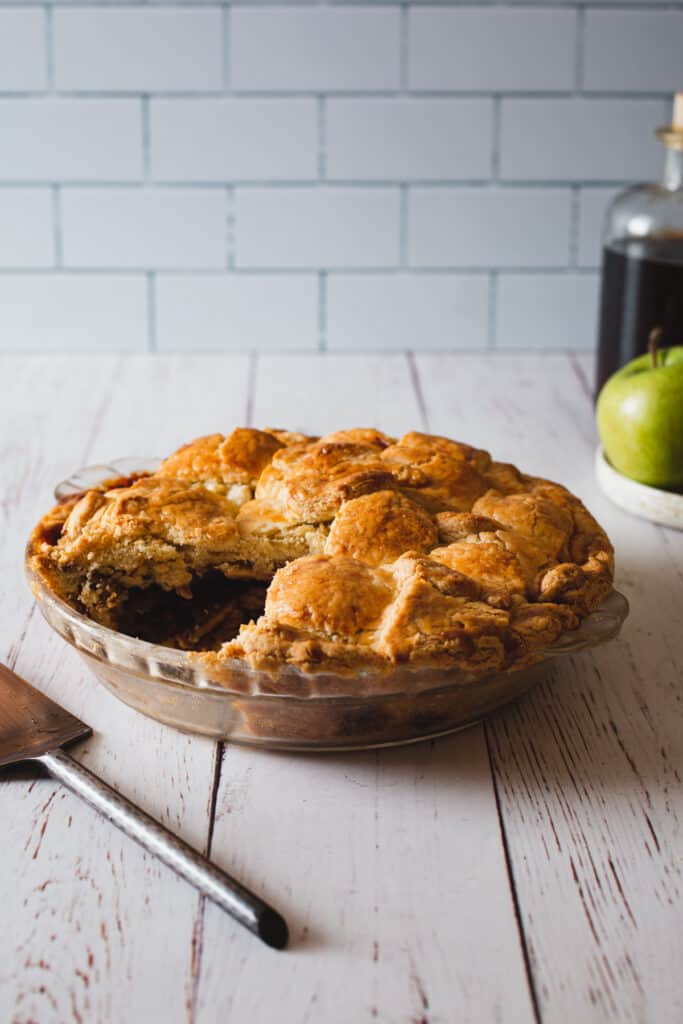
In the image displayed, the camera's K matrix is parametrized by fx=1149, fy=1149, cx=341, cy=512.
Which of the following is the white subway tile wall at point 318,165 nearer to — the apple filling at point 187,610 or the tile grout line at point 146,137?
the tile grout line at point 146,137

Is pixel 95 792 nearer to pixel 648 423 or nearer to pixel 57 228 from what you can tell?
pixel 648 423

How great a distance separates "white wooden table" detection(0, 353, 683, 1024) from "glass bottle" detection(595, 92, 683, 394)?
1.86ft

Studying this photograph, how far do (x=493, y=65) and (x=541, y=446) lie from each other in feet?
2.53

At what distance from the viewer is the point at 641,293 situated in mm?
1627

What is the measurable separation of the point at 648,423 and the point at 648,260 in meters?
0.34

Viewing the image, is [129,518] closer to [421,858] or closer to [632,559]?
[421,858]

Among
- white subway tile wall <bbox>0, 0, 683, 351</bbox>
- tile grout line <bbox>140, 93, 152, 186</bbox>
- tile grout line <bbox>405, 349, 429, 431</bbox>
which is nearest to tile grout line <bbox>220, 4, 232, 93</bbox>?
white subway tile wall <bbox>0, 0, 683, 351</bbox>

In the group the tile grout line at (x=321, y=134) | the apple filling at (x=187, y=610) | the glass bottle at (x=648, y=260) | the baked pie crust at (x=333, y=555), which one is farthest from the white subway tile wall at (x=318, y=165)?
the apple filling at (x=187, y=610)

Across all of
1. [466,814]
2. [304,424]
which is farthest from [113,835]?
[304,424]

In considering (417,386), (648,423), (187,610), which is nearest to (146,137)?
(417,386)

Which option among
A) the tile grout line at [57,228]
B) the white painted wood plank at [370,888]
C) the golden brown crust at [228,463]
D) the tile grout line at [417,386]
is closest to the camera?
the white painted wood plank at [370,888]

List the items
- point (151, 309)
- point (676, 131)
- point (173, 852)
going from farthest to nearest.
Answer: point (151, 309)
point (676, 131)
point (173, 852)

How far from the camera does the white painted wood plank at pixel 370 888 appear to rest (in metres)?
0.68

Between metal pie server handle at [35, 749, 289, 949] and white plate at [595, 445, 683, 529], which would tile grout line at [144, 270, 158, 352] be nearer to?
white plate at [595, 445, 683, 529]
